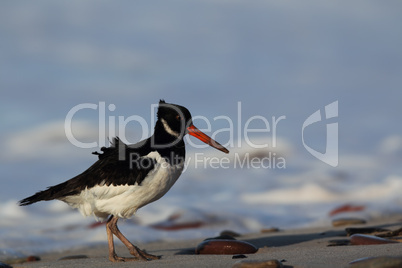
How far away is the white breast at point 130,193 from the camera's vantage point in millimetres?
6027

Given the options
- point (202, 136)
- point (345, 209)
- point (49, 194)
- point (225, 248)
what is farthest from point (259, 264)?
point (345, 209)

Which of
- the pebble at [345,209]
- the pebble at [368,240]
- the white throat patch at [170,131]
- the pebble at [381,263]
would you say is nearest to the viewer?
the pebble at [381,263]

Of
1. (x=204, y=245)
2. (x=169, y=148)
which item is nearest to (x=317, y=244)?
(x=204, y=245)

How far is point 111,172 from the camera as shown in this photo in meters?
6.16

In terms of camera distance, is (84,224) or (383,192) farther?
(383,192)

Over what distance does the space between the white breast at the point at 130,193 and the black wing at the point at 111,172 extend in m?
0.05

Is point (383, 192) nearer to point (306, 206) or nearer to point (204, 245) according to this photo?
point (306, 206)

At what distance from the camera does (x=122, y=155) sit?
247 inches

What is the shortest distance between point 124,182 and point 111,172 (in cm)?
21

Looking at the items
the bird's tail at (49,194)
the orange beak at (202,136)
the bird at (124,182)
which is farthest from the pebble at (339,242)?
the bird's tail at (49,194)

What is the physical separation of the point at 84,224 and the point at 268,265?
26.6 ft

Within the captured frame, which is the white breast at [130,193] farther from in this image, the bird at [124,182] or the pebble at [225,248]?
the pebble at [225,248]

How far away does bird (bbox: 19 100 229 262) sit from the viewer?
238 inches

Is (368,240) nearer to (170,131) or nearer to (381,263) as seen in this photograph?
(381,263)
